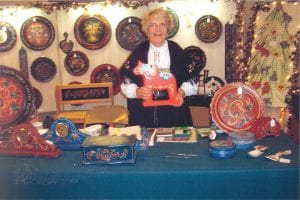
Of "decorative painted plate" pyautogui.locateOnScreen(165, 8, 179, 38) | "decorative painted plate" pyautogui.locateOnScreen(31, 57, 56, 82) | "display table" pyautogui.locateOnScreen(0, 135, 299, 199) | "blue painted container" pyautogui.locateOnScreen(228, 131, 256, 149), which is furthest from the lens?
"decorative painted plate" pyautogui.locateOnScreen(31, 57, 56, 82)

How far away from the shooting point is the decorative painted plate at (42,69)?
17.3ft

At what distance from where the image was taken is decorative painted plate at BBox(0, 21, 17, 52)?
16.8ft

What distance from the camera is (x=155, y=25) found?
6.94 feet

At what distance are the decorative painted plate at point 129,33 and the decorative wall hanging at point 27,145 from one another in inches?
141

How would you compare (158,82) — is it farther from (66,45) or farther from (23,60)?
(23,60)

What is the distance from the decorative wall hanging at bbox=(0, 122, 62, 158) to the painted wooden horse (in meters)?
0.67

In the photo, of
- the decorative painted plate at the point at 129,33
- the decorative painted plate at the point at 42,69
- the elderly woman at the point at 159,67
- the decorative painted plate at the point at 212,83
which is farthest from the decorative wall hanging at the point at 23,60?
the elderly woman at the point at 159,67

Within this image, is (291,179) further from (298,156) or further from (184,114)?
(184,114)

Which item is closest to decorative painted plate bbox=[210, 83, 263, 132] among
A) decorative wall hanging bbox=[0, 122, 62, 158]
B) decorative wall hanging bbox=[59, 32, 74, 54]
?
decorative wall hanging bbox=[0, 122, 62, 158]

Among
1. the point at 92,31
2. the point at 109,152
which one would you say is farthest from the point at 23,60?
the point at 109,152

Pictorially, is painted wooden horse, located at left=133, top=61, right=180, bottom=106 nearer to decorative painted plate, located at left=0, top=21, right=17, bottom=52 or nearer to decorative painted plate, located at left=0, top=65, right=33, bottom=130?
decorative painted plate, located at left=0, top=65, right=33, bottom=130

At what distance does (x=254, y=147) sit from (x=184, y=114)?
75 cm

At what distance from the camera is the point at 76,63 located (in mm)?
5312

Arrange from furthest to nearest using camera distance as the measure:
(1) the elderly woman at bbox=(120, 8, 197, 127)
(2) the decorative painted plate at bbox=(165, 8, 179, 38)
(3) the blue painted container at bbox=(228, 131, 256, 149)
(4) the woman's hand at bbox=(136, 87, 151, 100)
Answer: (2) the decorative painted plate at bbox=(165, 8, 179, 38)
(1) the elderly woman at bbox=(120, 8, 197, 127)
(4) the woman's hand at bbox=(136, 87, 151, 100)
(3) the blue painted container at bbox=(228, 131, 256, 149)
